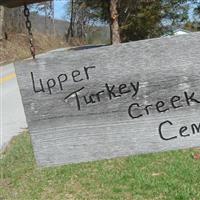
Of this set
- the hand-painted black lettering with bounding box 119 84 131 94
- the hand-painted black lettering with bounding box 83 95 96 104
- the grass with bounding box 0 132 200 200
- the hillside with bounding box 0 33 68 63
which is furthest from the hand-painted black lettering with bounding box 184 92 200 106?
the hillside with bounding box 0 33 68 63

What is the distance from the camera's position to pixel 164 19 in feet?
109

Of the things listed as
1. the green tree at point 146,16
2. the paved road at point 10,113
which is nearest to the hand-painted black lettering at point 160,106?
the paved road at point 10,113

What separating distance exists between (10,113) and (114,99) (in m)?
10.9

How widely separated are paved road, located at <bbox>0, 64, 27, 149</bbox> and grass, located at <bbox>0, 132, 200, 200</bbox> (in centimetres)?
321

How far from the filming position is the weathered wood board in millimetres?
2846

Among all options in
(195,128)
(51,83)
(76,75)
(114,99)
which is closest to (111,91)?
(114,99)

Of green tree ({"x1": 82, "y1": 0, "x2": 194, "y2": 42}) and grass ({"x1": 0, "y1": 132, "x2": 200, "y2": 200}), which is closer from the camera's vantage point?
grass ({"x1": 0, "y1": 132, "x2": 200, "y2": 200})

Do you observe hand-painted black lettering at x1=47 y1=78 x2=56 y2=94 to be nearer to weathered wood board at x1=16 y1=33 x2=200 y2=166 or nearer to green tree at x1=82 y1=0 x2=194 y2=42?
weathered wood board at x1=16 y1=33 x2=200 y2=166

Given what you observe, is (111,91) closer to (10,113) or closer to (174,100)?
(174,100)

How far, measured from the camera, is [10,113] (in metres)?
13.6

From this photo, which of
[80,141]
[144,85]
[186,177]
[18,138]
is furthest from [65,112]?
[18,138]

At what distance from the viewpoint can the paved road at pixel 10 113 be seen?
10.6 m

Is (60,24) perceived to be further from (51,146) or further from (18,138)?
(51,146)

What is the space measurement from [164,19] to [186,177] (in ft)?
93.9
